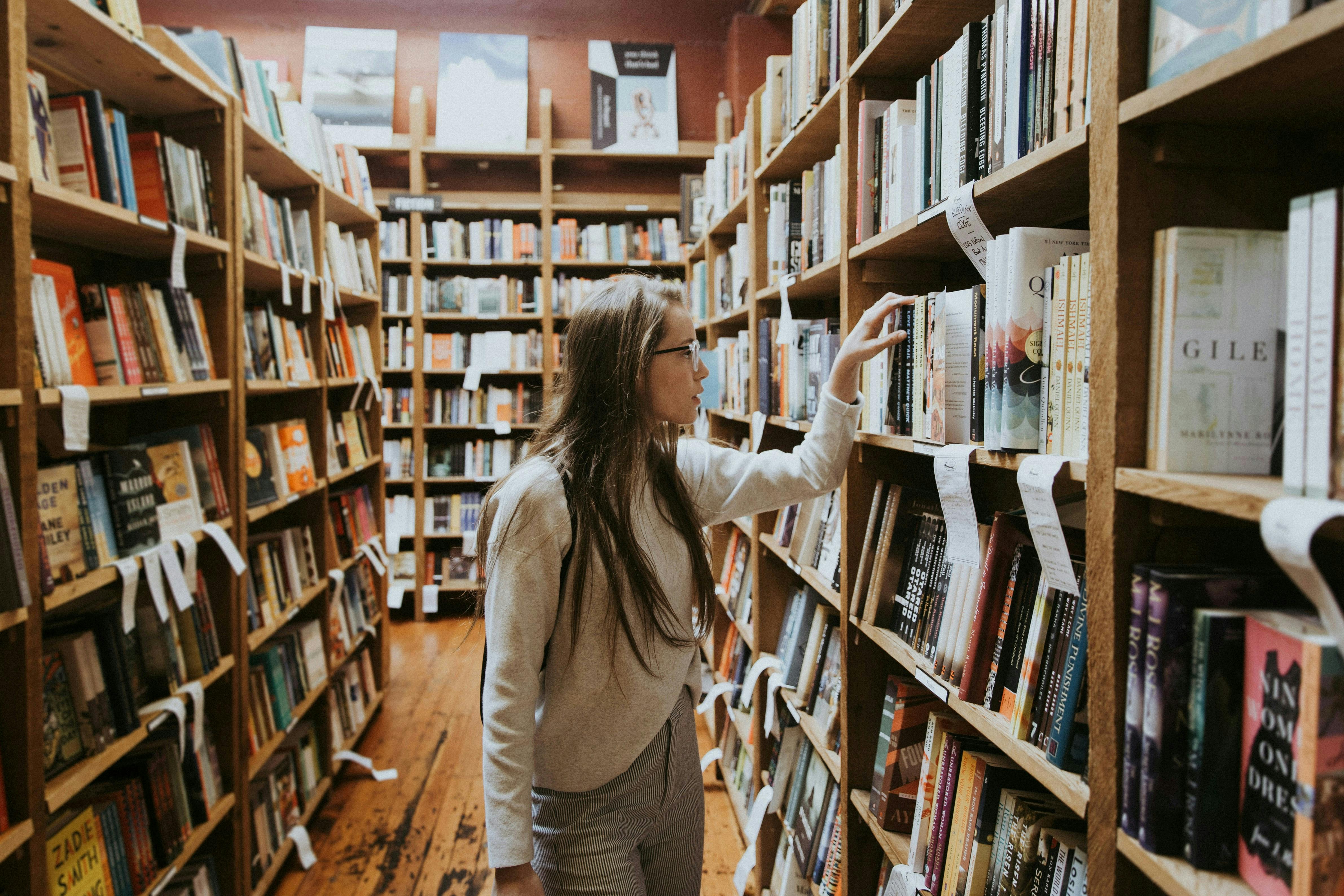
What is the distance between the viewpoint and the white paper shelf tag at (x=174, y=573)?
1.68 meters

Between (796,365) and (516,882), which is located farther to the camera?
(796,365)

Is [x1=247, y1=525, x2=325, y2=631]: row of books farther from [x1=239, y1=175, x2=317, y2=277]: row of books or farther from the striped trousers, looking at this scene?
the striped trousers

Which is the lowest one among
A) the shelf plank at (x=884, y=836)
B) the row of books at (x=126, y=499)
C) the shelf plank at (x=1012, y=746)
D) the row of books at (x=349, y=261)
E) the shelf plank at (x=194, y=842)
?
the shelf plank at (x=194, y=842)

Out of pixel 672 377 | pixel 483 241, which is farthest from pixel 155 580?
pixel 483 241

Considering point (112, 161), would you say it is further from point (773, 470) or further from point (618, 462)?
point (773, 470)

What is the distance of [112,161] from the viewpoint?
160 centimetres

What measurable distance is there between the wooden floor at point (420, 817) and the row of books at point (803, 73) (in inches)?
59.2

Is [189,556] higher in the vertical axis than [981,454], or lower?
lower

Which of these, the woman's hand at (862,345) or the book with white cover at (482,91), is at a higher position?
the book with white cover at (482,91)

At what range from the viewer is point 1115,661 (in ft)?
2.43

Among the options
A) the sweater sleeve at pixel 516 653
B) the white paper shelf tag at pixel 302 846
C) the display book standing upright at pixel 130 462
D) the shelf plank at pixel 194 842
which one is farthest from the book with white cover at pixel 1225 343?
the white paper shelf tag at pixel 302 846

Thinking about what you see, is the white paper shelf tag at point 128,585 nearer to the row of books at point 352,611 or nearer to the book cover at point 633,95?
Result: the row of books at point 352,611

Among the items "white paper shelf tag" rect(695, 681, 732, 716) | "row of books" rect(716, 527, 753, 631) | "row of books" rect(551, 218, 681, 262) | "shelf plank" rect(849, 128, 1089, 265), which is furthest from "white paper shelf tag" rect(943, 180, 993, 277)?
"row of books" rect(551, 218, 681, 262)

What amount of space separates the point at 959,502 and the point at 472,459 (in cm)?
450
